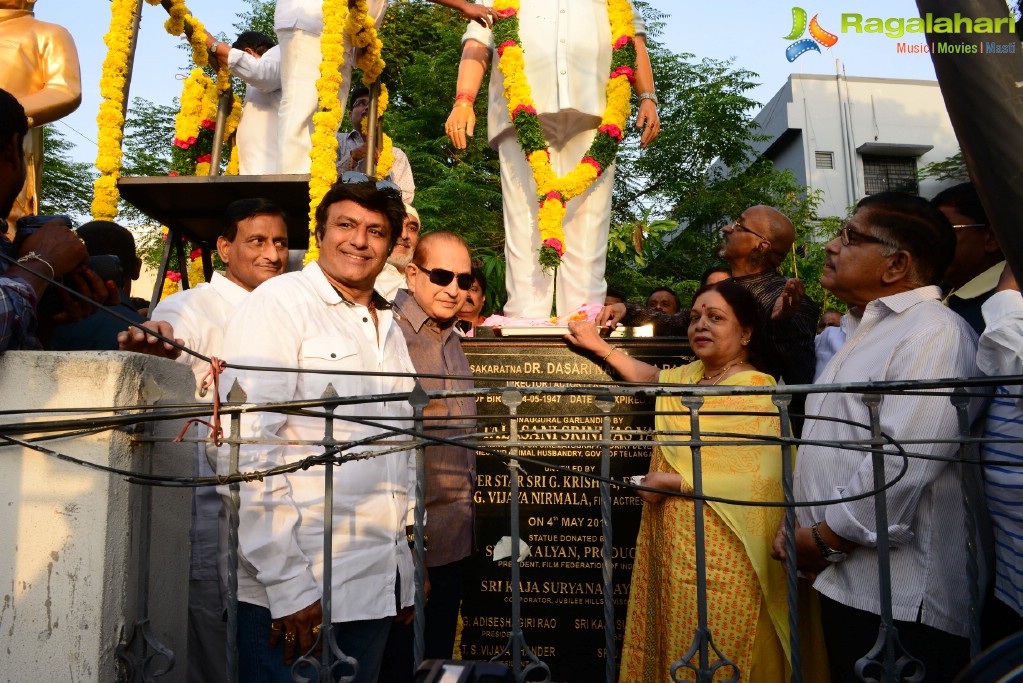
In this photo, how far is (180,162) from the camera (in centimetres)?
572

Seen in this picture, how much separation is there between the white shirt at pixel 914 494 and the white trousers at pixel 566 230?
7.82ft

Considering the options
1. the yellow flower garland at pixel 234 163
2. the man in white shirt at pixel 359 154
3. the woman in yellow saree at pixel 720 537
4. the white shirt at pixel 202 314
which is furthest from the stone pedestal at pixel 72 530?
the yellow flower garland at pixel 234 163

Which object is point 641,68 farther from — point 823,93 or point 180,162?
point 823,93

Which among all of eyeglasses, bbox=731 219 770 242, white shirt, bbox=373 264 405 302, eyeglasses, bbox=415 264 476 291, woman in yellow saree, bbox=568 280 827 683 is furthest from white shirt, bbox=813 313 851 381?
white shirt, bbox=373 264 405 302

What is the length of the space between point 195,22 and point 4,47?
1.57 metres

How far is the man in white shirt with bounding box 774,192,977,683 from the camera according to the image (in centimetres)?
238

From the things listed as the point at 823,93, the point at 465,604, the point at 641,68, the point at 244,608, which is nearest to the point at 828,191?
the point at 823,93

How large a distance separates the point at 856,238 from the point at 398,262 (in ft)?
8.71

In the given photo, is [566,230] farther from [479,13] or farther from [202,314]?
[202,314]

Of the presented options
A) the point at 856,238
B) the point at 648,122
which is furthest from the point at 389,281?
the point at 856,238

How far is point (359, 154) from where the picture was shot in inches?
238

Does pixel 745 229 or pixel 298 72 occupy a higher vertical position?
pixel 298 72

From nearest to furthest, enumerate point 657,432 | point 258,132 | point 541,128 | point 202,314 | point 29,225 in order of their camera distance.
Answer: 1. point 657,432
2. point 29,225
3. point 202,314
4. point 541,128
5. point 258,132

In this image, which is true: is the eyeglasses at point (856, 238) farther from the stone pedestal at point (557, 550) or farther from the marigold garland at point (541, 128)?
the marigold garland at point (541, 128)
